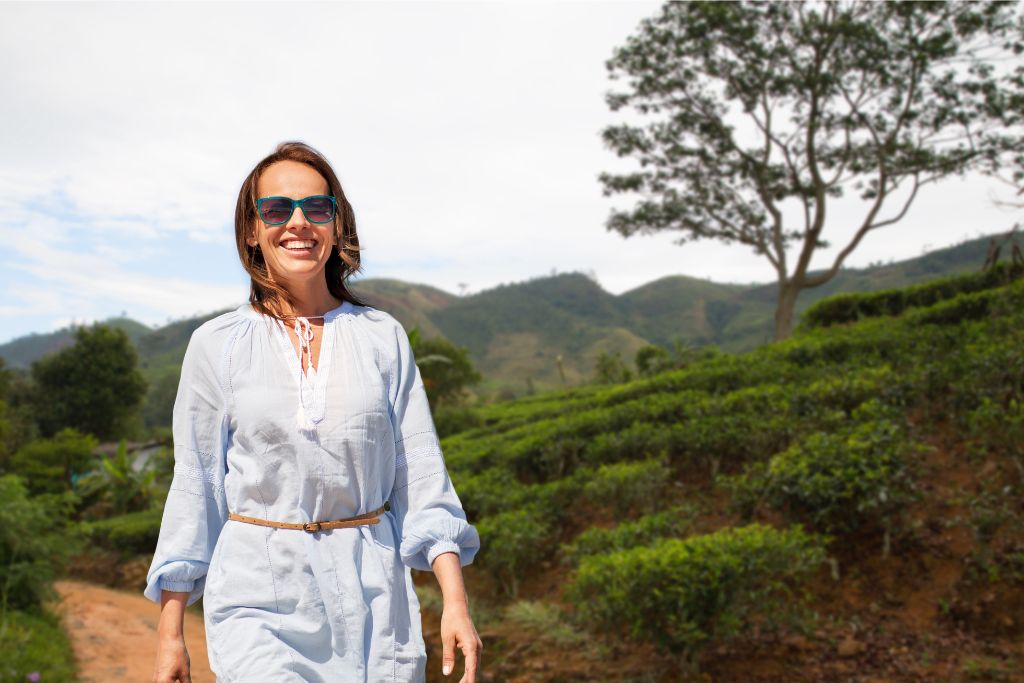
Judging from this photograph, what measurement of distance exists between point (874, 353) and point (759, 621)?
4793 mm

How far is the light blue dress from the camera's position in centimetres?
170

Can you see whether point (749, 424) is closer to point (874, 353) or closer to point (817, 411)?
point (817, 411)

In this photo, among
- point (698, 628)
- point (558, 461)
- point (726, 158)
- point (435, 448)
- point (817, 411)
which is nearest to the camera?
point (435, 448)

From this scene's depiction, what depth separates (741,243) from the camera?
19.0 meters

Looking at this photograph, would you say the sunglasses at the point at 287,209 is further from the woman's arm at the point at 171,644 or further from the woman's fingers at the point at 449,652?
the woman's fingers at the point at 449,652

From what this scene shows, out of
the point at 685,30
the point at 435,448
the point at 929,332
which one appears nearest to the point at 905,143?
the point at 685,30

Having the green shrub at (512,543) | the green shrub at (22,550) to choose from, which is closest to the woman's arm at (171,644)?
the green shrub at (512,543)

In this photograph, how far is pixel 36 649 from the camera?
7.52 meters

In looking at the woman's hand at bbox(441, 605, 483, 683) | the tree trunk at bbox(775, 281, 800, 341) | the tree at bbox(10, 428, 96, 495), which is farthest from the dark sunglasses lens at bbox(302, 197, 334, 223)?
the tree at bbox(10, 428, 96, 495)

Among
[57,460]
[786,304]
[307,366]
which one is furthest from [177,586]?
[57,460]

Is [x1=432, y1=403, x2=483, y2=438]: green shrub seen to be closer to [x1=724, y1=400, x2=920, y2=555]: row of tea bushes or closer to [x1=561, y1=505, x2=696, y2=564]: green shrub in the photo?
[x1=561, y1=505, x2=696, y2=564]: green shrub

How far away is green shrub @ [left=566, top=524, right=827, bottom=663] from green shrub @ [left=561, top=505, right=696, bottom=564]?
718 mm

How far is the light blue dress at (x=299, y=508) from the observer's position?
1696mm

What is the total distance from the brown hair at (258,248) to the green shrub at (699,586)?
3.44 meters
